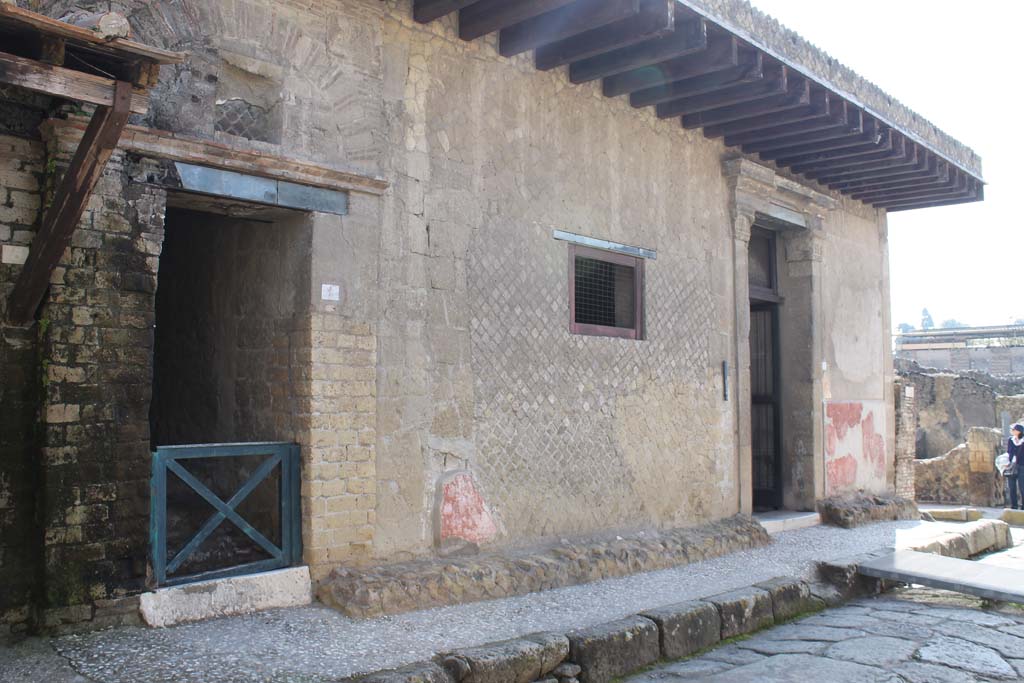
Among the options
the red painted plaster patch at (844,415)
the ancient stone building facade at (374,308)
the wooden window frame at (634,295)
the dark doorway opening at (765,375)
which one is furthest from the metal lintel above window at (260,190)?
the red painted plaster patch at (844,415)

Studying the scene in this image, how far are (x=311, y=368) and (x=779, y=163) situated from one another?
618 cm

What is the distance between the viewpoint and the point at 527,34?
6.27 meters

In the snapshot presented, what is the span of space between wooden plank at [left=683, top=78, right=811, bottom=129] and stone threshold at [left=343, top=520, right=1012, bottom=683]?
381cm

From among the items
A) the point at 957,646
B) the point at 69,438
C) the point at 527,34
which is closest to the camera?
the point at 69,438

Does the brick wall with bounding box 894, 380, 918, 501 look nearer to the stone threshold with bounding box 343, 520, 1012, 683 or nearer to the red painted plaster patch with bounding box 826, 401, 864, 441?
the red painted plaster patch with bounding box 826, 401, 864, 441

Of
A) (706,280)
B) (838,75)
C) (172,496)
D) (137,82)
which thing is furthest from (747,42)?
(172,496)

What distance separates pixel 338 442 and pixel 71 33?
265cm

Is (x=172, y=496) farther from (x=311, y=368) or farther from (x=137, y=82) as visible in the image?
(x=137, y=82)

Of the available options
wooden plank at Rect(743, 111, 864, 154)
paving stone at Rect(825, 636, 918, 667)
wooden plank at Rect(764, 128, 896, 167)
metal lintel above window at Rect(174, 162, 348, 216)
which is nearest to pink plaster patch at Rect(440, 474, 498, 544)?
metal lintel above window at Rect(174, 162, 348, 216)

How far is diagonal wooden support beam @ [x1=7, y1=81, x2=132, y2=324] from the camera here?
3.73 m

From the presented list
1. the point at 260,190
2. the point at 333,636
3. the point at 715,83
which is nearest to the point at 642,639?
the point at 333,636

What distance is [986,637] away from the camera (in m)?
5.91

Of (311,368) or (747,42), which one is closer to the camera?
(311,368)

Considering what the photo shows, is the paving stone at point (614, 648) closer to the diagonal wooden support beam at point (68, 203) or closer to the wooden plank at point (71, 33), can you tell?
the diagonal wooden support beam at point (68, 203)
